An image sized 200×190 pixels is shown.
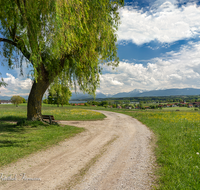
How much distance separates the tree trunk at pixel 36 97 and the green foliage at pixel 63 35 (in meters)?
1.07

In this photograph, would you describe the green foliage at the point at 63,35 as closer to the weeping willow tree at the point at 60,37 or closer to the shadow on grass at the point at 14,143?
the weeping willow tree at the point at 60,37

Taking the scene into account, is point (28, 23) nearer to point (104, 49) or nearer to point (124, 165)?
point (104, 49)

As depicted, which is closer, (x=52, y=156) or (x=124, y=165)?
(x=124, y=165)

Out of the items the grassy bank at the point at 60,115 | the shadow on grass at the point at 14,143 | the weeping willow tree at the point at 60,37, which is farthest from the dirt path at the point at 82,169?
the grassy bank at the point at 60,115

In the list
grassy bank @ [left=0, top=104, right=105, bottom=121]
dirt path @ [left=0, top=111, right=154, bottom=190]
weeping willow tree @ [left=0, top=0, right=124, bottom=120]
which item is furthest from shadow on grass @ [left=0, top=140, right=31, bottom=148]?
grassy bank @ [left=0, top=104, right=105, bottom=121]

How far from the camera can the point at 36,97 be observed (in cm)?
1331

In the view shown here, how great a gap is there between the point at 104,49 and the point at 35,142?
921cm

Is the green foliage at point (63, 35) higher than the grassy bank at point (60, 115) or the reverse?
higher

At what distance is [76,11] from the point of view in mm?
8242

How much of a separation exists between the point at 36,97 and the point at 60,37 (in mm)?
8046

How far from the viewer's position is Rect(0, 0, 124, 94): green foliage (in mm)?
7031

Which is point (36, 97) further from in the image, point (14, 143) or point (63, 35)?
point (63, 35)

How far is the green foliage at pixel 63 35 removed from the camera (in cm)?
703

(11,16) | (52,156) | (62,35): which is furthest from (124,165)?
(11,16)
